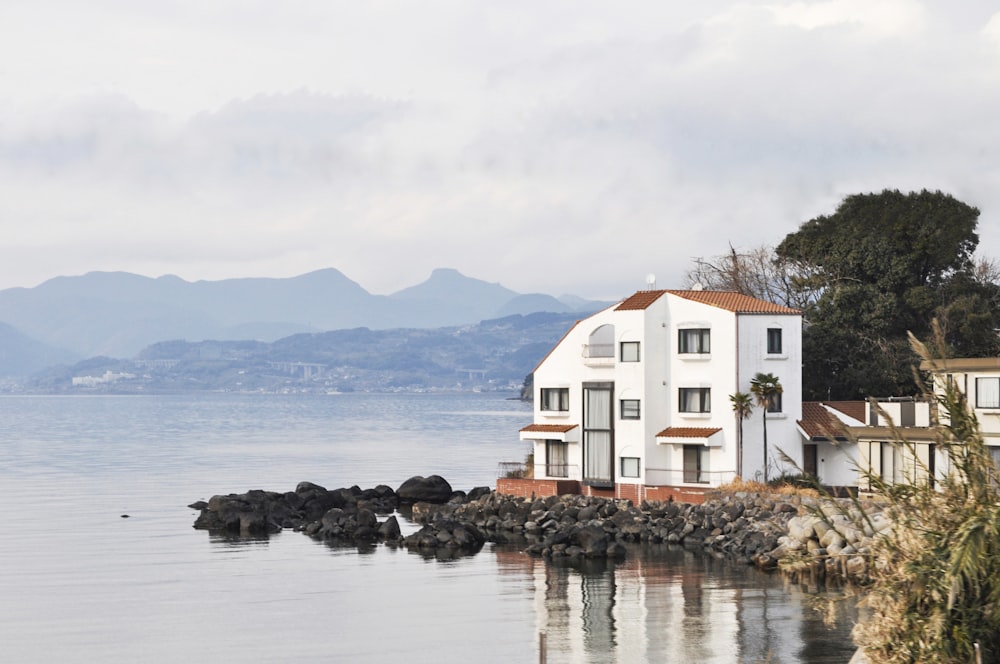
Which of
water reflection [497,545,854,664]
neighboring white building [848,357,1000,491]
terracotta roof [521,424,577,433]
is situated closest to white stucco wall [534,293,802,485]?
terracotta roof [521,424,577,433]

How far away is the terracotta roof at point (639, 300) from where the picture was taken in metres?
60.8

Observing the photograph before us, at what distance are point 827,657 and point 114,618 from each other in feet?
70.4

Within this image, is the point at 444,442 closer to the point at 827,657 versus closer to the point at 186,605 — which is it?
the point at 186,605

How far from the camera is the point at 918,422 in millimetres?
57438

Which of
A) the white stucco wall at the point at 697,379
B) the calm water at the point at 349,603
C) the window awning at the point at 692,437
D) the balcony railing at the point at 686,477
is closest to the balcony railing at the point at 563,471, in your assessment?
the white stucco wall at the point at 697,379

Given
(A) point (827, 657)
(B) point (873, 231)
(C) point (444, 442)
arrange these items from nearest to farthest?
(A) point (827, 657) < (B) point (873, 231) < (C) point (444, 442)

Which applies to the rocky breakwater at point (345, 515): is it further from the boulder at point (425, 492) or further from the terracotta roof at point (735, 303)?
the terracotta roof at point (735, 303)

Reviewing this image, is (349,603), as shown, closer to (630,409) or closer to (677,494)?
(677,494)

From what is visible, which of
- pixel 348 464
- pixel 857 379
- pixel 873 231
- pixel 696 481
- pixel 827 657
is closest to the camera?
pixel 827 657

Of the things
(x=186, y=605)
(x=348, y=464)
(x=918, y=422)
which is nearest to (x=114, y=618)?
(x=186, y=605)

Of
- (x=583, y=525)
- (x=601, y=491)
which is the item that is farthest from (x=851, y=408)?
(x=583, y=525)

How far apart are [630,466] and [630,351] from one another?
5249mm

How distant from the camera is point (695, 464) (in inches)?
2345

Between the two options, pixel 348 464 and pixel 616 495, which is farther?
pixel 348 464
